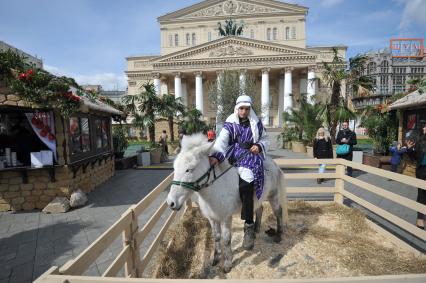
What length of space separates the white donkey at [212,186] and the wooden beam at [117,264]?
0.67 metres

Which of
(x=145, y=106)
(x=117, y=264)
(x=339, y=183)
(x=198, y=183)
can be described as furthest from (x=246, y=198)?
(x=145, y=106)

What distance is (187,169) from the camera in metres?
2.57

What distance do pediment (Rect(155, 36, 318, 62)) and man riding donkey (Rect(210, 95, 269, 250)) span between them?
133 ft

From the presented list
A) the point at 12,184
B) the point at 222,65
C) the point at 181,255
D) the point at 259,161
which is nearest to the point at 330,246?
the point at 259,161

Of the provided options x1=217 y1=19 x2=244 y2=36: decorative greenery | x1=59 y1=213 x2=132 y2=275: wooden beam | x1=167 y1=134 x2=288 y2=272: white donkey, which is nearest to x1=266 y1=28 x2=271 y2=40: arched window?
x1=217 y1=19 x2=244 y2=36: decorative greenery

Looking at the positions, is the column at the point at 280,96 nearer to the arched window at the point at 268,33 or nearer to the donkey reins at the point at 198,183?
the arched window at the point at 268,33

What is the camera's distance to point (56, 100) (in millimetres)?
5898

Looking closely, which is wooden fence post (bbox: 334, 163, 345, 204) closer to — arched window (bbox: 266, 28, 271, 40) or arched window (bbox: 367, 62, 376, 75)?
arched window (bbox: 266, 28, 271, 40)

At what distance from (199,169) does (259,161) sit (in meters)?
1.04

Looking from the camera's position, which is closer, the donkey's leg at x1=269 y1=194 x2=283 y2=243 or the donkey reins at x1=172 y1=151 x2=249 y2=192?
the donkey reins at x1=172 y1=151 x2=249 y2=192

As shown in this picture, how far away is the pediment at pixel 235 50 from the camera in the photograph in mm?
40438

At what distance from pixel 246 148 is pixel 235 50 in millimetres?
41606

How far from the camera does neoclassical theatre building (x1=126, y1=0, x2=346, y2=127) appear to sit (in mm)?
40844

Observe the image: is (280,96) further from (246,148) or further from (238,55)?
(246,148)
